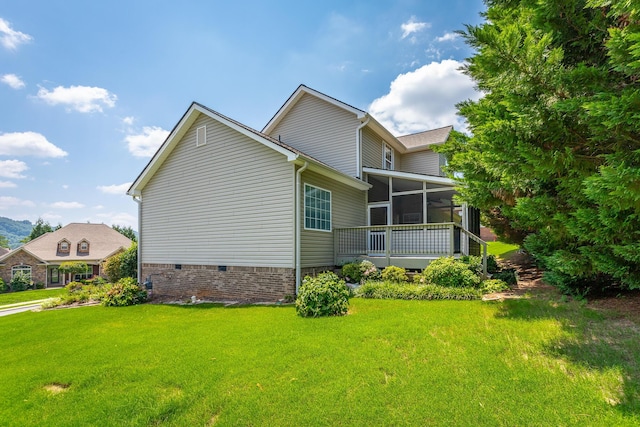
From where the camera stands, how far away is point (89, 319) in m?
8.84

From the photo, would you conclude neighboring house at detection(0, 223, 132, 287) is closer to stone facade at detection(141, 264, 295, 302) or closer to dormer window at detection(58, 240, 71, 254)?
dormer window at detection(58, 240, 71, 254)

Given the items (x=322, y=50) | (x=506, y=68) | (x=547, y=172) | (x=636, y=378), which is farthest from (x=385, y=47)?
(x=636, y=378)

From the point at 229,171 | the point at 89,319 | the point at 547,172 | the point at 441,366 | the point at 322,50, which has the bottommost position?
the point at 89,319

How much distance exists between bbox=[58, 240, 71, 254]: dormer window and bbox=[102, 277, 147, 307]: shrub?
107ft

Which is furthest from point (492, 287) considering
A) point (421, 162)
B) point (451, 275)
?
point (421, 162)

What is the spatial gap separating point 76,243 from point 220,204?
36130 millimetres

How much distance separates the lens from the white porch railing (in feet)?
33.6

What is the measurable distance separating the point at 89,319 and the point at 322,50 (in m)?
11.7

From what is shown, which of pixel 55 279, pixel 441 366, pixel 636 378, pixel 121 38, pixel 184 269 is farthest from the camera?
pixel 55 279

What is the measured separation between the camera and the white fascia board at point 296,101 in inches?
514

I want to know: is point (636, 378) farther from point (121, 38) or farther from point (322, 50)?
point (121, 38)

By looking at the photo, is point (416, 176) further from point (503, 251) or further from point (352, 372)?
point (503, 251)

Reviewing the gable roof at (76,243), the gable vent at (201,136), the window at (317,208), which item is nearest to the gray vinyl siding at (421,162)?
the window at (317,208)

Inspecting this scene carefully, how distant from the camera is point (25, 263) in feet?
110
